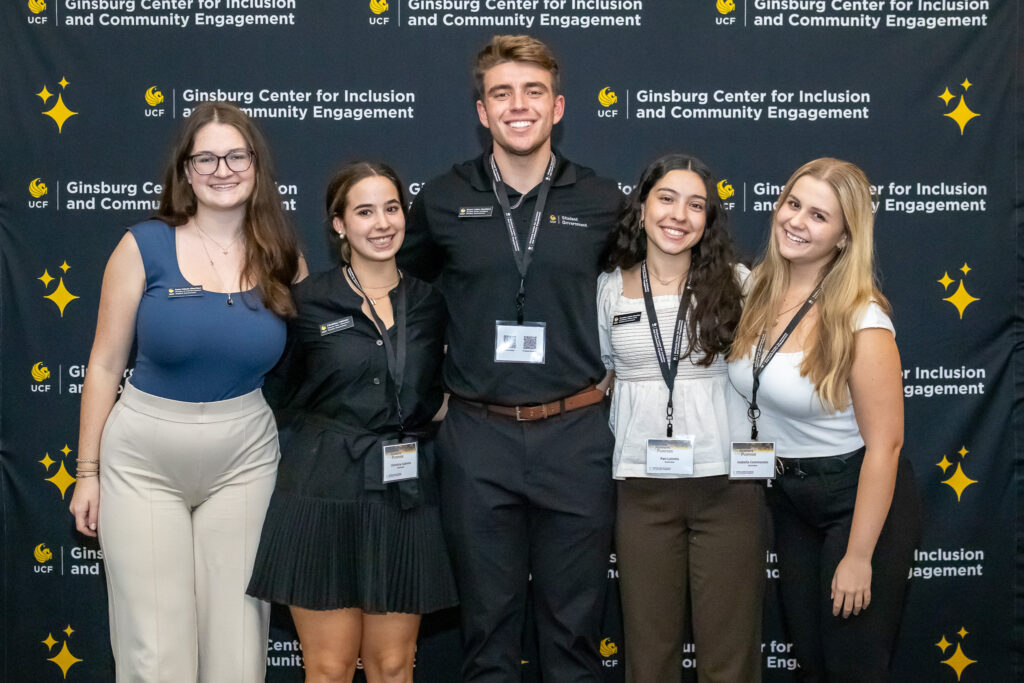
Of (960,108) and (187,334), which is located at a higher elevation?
(960,108)

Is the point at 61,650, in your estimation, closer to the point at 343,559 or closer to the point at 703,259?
the point at 343,559

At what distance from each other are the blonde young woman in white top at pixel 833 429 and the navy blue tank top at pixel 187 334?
1.37 m

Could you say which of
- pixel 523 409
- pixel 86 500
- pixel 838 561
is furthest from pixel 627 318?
pixel 86 500

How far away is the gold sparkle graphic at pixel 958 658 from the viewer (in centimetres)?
356

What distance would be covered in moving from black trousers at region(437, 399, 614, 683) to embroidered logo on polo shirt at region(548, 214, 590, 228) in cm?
56

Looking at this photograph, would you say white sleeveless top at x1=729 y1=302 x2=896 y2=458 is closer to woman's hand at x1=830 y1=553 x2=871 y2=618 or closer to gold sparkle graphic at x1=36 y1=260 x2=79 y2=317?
woman's hand at x1=830 y1=553 x2=871 y2=618

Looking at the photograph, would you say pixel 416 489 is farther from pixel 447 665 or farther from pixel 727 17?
pixel 727 17

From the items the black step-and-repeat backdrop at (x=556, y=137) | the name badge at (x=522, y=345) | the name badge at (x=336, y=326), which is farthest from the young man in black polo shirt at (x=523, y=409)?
the black step-and-repeat backdrop at (x=556, y=137)

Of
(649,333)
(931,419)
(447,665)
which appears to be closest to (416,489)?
(649,333)

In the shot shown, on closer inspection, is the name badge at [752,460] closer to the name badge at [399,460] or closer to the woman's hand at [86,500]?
the name badge at [399,460]

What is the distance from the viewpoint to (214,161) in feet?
8.04

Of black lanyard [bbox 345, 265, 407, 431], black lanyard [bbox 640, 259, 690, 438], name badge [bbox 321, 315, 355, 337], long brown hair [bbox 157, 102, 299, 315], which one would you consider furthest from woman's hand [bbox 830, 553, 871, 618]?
long brown hair [bbox 157, 102, 299, 315]

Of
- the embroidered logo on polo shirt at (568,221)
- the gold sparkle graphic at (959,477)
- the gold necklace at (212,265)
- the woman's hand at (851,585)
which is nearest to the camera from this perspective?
the woman's hand at (851,585)

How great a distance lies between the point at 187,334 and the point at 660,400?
52.0 inches
